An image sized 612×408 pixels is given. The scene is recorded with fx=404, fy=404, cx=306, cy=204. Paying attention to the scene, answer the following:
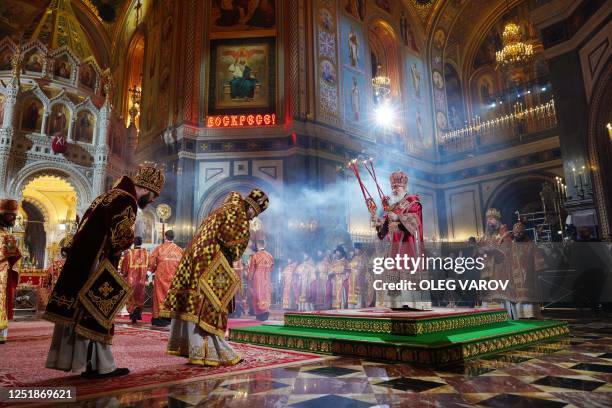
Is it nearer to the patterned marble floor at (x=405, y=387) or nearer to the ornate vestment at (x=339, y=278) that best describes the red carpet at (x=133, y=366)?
the patterned marble floor at (x=405, y=387)

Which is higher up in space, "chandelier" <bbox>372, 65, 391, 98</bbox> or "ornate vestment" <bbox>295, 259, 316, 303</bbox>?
"chandelier" <bbox>372, 65, 391, 98</bbox>

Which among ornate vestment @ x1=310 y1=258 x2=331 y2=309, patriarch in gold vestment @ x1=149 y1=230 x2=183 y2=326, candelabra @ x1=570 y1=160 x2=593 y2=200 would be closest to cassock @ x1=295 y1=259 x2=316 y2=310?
ornate vestment @ x1=310 y1=258 x2=331 y2=309

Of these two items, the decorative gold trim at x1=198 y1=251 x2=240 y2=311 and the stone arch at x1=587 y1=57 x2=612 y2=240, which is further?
the stone arch at x1=587 y1=57 x2=612 y2=240

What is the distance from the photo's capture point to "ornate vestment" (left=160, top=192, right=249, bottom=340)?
3.46 meters

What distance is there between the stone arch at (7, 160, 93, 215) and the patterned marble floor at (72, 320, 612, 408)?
690 inches

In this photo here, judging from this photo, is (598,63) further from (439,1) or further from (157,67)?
(157,67)

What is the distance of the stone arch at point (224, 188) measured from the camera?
13.4 metres

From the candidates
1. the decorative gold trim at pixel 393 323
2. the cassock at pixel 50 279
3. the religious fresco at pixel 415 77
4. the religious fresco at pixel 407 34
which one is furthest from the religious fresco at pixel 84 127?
the decorative gold trim at pixel 393 323

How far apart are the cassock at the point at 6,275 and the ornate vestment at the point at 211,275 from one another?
302 centimetres

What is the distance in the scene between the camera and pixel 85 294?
2986mm

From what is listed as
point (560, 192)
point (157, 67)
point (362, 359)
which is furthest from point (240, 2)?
point (362, 359)

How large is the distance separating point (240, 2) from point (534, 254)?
13.0 m

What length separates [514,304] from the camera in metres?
7.23

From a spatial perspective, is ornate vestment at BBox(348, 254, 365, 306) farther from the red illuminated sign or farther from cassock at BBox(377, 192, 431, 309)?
the red illuminated sign
